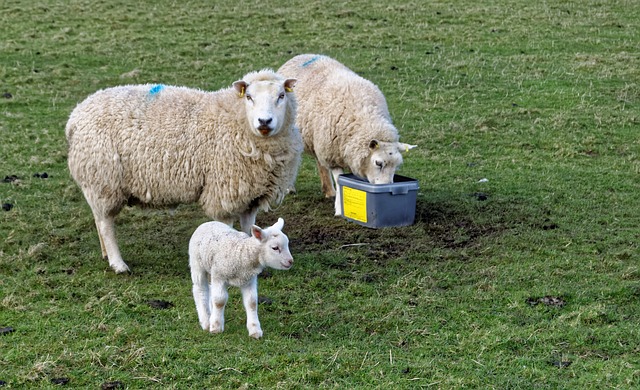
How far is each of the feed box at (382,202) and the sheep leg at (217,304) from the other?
9.43ft

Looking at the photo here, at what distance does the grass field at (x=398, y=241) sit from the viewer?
5.47 m

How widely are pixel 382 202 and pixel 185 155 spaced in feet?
6.96

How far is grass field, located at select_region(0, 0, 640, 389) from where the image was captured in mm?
5469

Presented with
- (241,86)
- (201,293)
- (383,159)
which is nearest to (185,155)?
(241,86)

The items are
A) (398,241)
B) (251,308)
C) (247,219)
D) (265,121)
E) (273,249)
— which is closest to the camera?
(273,249)

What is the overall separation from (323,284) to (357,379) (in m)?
1.89

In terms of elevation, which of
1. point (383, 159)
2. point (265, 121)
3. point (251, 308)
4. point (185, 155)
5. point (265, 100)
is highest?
point (265, 100)

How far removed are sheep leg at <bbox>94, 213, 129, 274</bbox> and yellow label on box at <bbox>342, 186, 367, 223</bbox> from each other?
97.0 inches

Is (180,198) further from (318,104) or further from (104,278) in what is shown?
(318,104)

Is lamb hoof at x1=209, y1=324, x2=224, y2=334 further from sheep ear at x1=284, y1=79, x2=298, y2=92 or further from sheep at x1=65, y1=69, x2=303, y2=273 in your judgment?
sheep ear at x1=284, y1=79, x2=298, y2=92

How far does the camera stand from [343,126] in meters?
9.08

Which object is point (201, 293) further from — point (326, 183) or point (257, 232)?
point (326, 183)

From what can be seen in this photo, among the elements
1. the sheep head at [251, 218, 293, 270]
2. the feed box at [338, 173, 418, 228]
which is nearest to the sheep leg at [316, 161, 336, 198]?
the feed box at [338, 173, 418, 228]

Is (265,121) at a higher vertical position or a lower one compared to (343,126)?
higher
